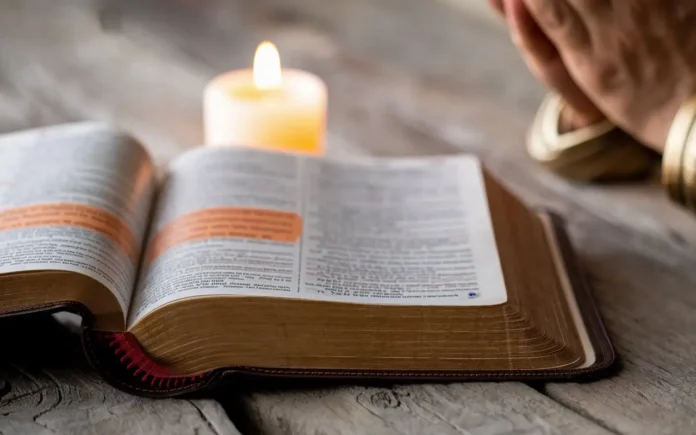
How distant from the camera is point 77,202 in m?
0.70

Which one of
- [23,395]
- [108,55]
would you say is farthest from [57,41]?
[23,395]

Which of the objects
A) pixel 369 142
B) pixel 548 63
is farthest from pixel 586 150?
pixel 369 142

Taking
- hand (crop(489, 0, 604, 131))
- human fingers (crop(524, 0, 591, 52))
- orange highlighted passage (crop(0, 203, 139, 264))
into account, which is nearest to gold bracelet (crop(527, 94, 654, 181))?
hand (crop(489, 0, 604, 131))

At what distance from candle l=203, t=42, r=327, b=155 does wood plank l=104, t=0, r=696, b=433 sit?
0.15m

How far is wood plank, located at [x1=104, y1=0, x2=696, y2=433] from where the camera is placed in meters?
0.64

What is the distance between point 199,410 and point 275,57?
0.51 metres

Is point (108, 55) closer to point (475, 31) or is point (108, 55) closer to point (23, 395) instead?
point (475, 31)

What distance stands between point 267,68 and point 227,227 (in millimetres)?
348

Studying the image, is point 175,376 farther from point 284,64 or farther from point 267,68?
point 284,64

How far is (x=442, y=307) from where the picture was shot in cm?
65

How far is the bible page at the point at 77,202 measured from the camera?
2.12 ft

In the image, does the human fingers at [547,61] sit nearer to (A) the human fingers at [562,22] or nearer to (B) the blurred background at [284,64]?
(A) the human fingers at [562,22]

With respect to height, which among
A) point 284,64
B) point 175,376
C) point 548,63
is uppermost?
point 548,63

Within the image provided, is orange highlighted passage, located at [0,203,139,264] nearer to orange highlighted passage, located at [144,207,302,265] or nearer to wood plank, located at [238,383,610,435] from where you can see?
orange highlighted passage, located at [144,207,302,265]
